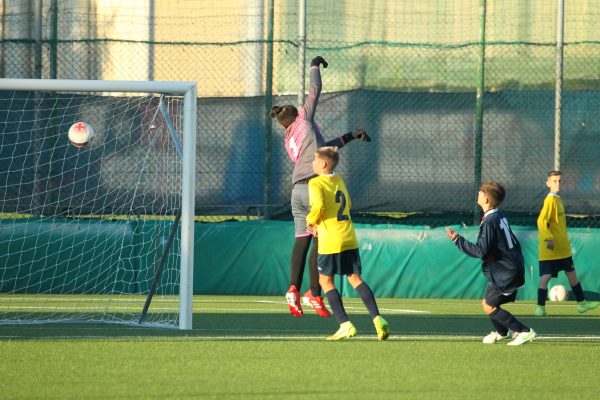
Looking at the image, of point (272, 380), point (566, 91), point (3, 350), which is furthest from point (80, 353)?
point (566, 91)

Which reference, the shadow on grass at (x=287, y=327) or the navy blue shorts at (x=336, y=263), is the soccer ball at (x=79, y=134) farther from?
the navy blue shorts at (x=336, y=263)

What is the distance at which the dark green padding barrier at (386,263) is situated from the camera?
15406 millimetres

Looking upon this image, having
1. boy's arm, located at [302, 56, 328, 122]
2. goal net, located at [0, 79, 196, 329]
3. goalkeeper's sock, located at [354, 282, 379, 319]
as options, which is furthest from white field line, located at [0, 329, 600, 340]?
goal net, located at [0, 79, 196, 329]

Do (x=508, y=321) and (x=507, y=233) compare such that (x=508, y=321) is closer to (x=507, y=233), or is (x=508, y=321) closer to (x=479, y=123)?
(x=507, y=233)

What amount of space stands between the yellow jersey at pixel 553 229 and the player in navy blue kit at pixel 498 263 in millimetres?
4317

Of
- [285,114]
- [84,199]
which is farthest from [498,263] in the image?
[84,199]

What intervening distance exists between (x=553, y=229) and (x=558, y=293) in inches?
78.0

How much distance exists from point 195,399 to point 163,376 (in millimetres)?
838

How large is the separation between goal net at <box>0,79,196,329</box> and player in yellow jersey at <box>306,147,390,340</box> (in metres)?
5.44

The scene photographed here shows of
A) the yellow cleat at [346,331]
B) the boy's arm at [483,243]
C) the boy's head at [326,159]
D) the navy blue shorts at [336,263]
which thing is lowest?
the yellow cleat at [346,331]

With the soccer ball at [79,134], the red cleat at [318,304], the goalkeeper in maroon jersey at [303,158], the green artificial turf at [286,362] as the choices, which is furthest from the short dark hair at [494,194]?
the soccer ball at [79,134]

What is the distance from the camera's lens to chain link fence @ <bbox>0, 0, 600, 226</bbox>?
15.7m

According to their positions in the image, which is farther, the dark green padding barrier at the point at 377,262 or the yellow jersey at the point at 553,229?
the dark green padding barrier at the point at 377,262

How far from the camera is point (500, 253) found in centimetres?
930
